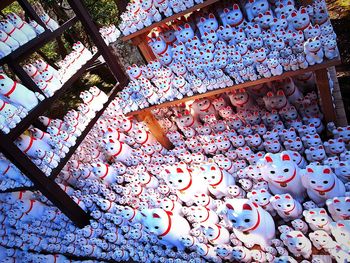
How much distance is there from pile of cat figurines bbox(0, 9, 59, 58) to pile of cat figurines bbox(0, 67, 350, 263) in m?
0.91

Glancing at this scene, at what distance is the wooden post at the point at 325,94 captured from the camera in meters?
2.42

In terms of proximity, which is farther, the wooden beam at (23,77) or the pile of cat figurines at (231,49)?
the wooden beam at (23,77)

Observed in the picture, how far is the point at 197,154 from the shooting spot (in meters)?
3.01

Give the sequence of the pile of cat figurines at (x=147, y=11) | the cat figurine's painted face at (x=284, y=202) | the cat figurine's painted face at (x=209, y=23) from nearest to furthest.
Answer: the cat figurine's painted face at (x=284, y=202) → the pile of cat figurines at (x=147, y=11) → the cat figurine's painted face at (x=209, y=23)

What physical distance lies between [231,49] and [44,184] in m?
2.06

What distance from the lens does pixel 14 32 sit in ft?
9.29

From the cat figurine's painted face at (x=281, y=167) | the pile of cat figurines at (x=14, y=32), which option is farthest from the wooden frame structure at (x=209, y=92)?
the pile of cat figurines at (x=14, y=32)

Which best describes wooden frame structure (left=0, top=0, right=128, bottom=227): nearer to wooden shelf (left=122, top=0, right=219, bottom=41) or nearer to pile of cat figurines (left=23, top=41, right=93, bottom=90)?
pile of cat figurines (left=23, top=41, right=93, bottom=90)

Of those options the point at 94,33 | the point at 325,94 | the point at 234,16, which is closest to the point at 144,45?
the point at 94,33

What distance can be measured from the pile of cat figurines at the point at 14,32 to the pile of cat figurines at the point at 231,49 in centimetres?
103

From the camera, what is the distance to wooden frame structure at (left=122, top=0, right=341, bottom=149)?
2.41 metres

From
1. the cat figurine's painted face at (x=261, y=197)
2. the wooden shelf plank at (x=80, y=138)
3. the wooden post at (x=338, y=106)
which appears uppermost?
the wooden shelf plank at (x=80, y=138)

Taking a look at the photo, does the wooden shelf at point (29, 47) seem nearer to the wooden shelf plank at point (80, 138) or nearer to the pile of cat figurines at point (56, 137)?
the pile of cat figurines at point (56, 137)

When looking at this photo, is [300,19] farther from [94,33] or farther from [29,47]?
[29,47]
